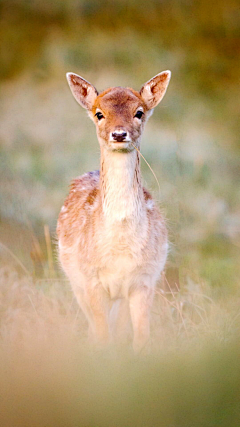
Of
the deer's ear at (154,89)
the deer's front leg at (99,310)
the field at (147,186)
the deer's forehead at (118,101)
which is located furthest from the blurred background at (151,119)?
the deer's front leg at (99,310)

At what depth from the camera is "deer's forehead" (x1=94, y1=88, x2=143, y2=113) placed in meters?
3.00

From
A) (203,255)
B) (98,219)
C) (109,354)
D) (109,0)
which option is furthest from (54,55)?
(109,354)

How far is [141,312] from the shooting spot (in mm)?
3156

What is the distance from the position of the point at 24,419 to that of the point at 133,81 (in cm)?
204

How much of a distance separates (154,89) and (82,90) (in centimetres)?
39

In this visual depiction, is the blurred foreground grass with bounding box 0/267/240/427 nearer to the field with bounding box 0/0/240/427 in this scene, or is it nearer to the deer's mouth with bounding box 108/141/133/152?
the field with bounding box 0/0/240/427

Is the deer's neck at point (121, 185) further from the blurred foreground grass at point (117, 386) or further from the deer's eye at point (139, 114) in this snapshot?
the blurred foreground grass at point (117, 386)

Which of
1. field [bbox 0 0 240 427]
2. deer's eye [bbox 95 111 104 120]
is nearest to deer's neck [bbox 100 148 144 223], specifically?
deer's eye [bbox 95 111 104 120]

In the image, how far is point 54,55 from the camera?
10.9 ft

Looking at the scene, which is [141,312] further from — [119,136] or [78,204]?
[119,136]

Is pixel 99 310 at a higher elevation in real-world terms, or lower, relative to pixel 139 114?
lower

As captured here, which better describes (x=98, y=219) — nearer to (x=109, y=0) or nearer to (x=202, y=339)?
(x=202, y=339)

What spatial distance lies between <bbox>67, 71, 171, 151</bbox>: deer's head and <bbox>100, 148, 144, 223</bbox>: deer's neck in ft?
0.23

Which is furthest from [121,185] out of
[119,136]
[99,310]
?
[99,310]
